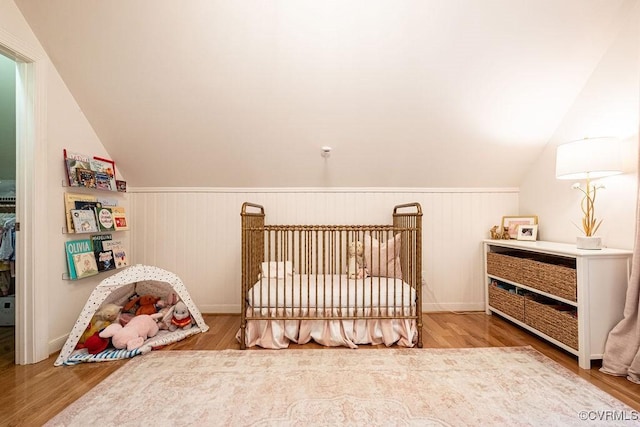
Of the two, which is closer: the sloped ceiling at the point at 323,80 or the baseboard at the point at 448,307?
the sloped ceiling at the point at 323,80

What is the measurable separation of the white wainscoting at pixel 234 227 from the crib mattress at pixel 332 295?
0.87 m

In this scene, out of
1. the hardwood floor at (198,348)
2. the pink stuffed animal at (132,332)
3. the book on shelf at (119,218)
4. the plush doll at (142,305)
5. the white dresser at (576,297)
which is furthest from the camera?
the book on shelf at (119,218)

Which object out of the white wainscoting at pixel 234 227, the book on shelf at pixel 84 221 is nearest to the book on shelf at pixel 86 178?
the book on shelf at pixel 84 221

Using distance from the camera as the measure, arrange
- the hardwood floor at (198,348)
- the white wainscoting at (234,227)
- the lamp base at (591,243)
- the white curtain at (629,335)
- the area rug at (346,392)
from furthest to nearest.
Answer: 1. the white wainscoting at (234,227)
2. the lamp base at (591,243)
3. the white curtain at (629,335)
4. the hardwood floor at (198,348)
5. the area rug at (346,392)

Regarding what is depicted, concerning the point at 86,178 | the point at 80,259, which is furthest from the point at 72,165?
the point at 80,259

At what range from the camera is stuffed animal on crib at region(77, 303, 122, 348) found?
2.22 metres

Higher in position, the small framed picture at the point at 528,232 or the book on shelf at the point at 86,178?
the book on shelf at the point at 86,178

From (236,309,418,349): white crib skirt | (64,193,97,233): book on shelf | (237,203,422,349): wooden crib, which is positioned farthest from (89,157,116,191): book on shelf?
(236,309,418,349): white crib skirt

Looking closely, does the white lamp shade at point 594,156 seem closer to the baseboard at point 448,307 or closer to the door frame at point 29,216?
the baseboard at point 448,307

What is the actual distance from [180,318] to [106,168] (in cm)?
150

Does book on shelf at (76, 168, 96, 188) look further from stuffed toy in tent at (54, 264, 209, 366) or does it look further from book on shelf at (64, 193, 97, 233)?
stuffed toy in tent at (54, 264, 209, 366)

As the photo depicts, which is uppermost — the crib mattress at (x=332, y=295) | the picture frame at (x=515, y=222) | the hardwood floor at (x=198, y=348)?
the picture frame at (x=515, y=222)

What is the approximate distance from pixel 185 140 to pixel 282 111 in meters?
0.93

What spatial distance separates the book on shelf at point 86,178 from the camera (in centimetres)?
233
